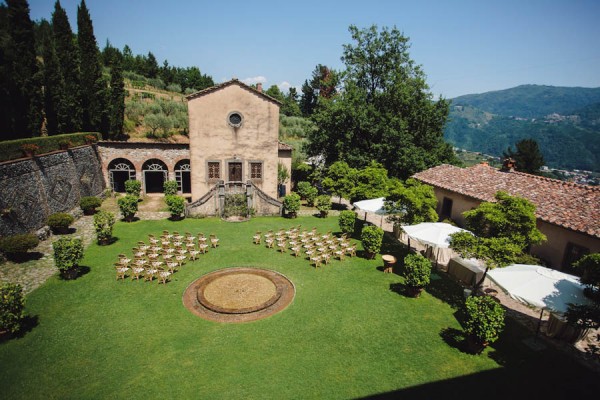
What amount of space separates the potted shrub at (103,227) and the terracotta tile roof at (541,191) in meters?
22.9

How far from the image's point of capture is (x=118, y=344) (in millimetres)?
11117

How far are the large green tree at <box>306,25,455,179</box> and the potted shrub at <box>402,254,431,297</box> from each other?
16777 mm

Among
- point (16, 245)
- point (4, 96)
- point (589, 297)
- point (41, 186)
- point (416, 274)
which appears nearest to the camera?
point (589, 297)

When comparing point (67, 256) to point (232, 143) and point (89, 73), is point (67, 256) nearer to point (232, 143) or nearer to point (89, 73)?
point (232, 143)

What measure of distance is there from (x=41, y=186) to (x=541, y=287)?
27801 mm

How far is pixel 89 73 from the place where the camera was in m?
31.2

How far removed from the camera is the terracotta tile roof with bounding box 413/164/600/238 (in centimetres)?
1580

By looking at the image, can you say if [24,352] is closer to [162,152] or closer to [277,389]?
[277,389]

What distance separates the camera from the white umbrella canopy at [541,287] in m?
10.7

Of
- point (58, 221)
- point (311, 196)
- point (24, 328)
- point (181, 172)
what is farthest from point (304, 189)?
point (24, 328)

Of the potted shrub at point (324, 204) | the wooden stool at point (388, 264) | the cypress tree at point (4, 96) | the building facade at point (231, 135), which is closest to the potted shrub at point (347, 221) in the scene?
the wooden stool at point (388, 264)

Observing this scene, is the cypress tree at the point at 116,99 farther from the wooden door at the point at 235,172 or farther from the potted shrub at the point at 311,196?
the potted shrub at the point at 311,196

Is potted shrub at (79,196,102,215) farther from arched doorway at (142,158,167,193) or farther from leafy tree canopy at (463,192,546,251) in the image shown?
leafy tree canopy at (463,192,546,251)

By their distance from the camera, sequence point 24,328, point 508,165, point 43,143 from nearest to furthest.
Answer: point 24,328
point 43,143
point 508,165
